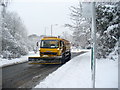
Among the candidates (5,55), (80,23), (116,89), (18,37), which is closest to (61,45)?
(80,23)

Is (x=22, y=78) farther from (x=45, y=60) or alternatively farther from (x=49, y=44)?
(x=49, y=44)

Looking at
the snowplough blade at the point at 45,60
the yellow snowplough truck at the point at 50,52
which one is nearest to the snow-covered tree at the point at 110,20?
the yellow snowplough truck at the point at 50,52

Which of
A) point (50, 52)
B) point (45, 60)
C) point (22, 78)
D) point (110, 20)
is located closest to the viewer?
point (22, 78)

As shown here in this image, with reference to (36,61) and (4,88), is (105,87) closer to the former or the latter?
(4,88)

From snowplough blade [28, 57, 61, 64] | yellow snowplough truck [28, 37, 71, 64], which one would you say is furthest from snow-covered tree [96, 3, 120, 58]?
snowplough blade [28, 57, 61, 64]

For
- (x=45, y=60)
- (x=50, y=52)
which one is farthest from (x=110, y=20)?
(x=45, y=60)

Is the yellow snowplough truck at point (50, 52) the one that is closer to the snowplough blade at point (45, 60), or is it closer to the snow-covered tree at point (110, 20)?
the snowplough blade at point (45, 60)

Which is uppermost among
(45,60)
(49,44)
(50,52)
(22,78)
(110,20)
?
(110,20)

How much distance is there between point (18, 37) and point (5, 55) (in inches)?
245

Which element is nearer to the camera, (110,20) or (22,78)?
(22,78)

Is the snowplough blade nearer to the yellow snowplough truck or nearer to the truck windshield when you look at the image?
the yellow snowplough truck

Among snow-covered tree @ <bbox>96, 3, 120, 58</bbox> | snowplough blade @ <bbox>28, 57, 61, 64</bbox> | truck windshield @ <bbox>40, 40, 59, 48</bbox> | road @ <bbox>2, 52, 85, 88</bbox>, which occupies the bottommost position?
road @ <bbox>2, 52, 85, 88</bbox>

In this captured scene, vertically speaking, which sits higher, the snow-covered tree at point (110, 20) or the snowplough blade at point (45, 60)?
the snow-covered tree at point (110, 20)

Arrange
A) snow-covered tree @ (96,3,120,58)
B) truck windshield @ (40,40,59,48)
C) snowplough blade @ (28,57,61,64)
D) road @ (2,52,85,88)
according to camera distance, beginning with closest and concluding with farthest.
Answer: road @ (2,52,85,88) < snow-covered tree @ (96,3,120,58) < snowplough blade @ (28,57,61,64) < truck windshield @ (40,40,59,48)
